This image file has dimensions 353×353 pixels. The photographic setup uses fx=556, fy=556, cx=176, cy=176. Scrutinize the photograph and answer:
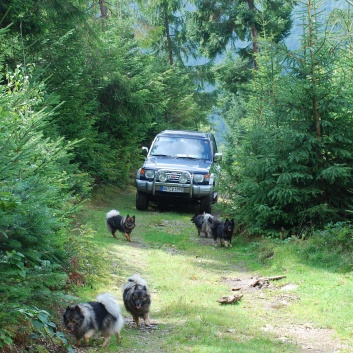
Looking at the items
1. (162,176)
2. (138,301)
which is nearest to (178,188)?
(162,176)

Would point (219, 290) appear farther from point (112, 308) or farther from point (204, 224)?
point (204, 224)

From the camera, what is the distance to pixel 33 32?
46.9ft

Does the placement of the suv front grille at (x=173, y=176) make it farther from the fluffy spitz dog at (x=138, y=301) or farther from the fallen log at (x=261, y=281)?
the fluffy spitz dog at (x=138, y=301)

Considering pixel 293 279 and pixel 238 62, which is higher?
pixel 238 62

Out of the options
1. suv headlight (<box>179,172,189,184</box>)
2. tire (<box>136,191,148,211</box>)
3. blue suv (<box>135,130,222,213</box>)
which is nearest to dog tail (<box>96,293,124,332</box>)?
blue suv (<box>135,130,222,213</box>)

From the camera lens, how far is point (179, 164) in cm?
1802

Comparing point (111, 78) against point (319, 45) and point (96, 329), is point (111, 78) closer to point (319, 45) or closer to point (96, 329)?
point (319, 45)

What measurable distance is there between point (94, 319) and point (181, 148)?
1320 centimetres

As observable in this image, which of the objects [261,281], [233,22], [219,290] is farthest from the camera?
[233,22]

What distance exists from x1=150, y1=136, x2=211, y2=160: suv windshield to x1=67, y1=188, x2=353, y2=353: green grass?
4.45 metres

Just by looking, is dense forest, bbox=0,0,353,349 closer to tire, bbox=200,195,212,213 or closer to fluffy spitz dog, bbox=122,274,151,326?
fluffy spitz dog, bbox=122,274,151,326

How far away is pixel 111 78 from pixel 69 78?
5131mm

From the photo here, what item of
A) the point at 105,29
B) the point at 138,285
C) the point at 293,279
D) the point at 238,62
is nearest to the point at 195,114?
the point at 238,62

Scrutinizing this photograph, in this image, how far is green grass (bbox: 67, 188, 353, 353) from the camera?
693cm
